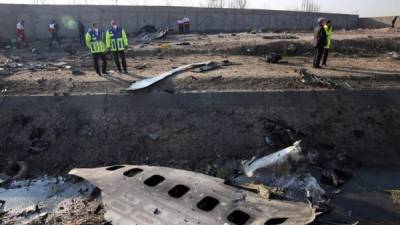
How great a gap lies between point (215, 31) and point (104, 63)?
59.2 ft

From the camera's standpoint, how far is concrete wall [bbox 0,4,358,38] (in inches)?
993

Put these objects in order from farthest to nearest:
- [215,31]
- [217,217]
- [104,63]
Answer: [215,31] → [104,63] → [217,217]

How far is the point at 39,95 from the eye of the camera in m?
10.1

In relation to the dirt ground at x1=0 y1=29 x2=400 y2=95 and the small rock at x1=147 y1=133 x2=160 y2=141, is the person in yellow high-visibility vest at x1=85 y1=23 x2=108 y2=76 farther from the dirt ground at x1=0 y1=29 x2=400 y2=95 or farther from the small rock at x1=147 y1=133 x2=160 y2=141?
the small rock at x1=147 y1=133 x2=160 y2=141

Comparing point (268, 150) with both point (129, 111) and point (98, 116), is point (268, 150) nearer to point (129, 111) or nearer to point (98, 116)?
point (129, 111)

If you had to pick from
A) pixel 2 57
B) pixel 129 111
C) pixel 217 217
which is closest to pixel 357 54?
pixel 129 111

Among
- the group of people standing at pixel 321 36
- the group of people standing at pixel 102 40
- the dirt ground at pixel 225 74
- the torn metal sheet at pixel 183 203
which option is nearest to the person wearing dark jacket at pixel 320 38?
the group of people standing at pixel 321 36

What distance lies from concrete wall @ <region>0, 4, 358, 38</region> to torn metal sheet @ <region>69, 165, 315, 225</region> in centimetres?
2174

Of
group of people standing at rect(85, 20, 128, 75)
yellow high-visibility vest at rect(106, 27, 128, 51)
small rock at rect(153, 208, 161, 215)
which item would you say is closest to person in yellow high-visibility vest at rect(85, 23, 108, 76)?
group of people standing at rect(85, 20, 128, 75)

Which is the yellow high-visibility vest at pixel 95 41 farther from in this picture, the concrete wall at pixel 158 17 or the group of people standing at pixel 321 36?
the concrete wall at pixel 158 17

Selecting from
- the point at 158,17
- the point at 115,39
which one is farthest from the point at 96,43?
the point at 158,17

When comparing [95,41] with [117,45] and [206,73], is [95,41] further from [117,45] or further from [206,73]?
[206,73]

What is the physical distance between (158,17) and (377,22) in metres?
16.1

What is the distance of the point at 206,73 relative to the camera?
1145cm
